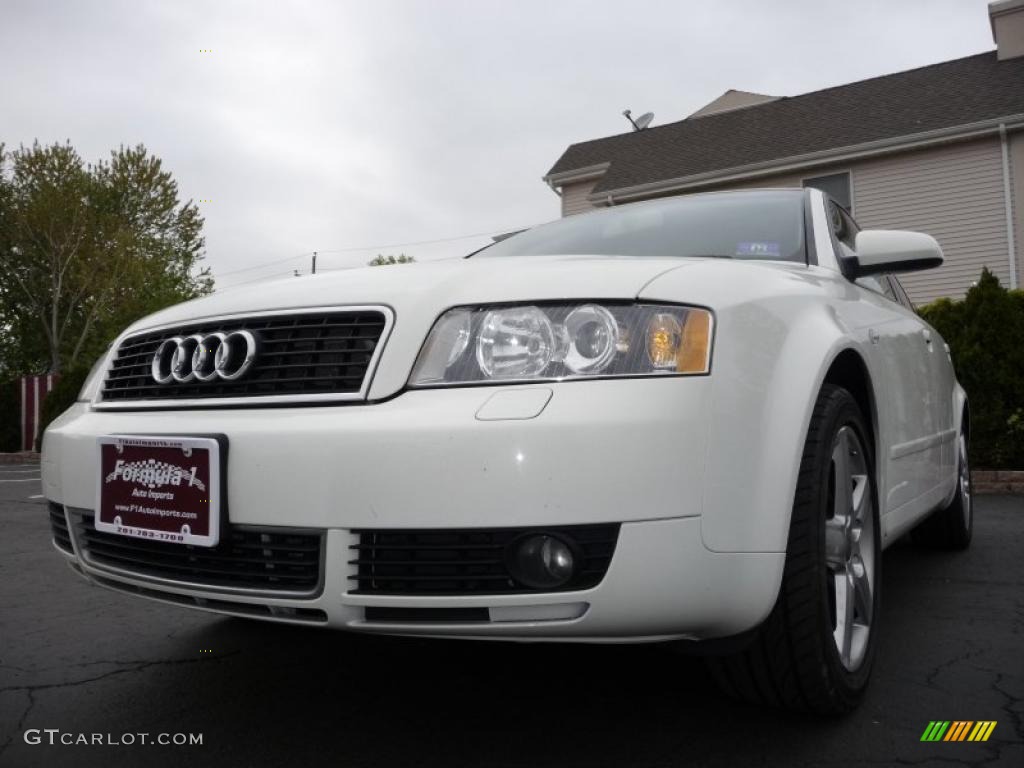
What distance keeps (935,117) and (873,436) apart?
13.3 metres

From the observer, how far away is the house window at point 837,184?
1421cm

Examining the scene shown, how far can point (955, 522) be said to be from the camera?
3.98m

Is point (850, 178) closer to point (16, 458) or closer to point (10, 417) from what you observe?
point (16, 458)

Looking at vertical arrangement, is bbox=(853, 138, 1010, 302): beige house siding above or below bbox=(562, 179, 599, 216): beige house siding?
below

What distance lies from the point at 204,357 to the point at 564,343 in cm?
86

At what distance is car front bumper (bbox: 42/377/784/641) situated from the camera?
5.11 feet

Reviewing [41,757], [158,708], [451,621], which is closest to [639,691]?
[451,621]

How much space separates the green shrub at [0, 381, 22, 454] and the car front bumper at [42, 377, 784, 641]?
21.0 m

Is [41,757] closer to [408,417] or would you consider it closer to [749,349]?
[408,417]

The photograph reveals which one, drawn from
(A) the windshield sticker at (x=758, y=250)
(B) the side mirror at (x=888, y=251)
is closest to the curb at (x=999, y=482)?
(B) the side mirror at (x=888, y=251)

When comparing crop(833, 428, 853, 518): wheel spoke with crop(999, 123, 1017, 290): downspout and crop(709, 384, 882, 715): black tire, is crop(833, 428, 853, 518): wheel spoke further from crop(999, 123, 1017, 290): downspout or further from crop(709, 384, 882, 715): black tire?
crop(999, 123, 1017, 290): downspout

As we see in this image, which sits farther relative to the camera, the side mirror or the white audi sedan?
the side mirror

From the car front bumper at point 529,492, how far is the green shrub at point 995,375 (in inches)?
239

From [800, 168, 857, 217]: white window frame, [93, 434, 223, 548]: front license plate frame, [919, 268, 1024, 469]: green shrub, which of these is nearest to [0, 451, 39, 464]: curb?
[800, 168, 857, 217]: white window frame
